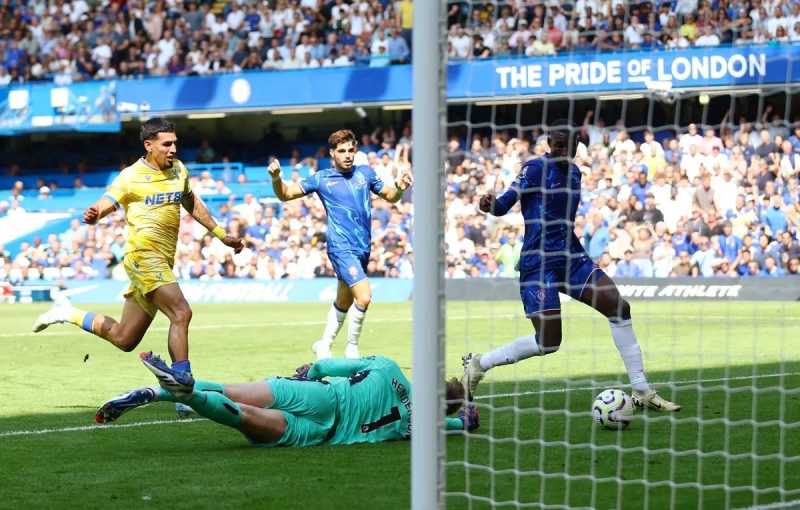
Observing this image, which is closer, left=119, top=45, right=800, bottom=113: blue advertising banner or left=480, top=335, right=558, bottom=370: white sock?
left=119, top=45, right=800, bottom=113: blue advertising banner

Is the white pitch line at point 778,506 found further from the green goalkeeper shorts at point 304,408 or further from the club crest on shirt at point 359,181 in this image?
the club crest on shirt at point 359,181

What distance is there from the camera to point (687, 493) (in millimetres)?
6188

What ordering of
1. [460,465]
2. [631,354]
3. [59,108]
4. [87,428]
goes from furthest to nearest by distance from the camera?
[59,108]
[631,354]
[87,428]
[460,465]

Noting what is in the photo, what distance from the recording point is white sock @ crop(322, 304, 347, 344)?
12539 millimetres

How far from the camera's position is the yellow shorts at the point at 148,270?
31.8ft

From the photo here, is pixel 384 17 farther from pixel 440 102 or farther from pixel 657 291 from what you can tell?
pixel 440 102

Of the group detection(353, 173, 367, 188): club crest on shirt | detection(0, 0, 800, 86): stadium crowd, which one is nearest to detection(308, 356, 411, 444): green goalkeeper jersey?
detection(353, 173, 367, 188): club crest on shirt

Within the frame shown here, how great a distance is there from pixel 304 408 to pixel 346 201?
4742 mm

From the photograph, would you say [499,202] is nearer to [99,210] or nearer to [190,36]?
[99,210]

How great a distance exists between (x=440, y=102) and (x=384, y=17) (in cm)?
2632

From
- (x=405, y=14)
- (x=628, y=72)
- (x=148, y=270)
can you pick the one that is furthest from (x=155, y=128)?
(x=405, y=14)

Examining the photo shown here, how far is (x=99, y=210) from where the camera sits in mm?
9352

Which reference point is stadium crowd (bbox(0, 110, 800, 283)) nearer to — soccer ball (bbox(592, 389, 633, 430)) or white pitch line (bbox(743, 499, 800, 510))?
soccer ball (bbox(592, 389, 633, 430))

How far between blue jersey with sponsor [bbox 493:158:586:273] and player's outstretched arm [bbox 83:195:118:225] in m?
2.84
